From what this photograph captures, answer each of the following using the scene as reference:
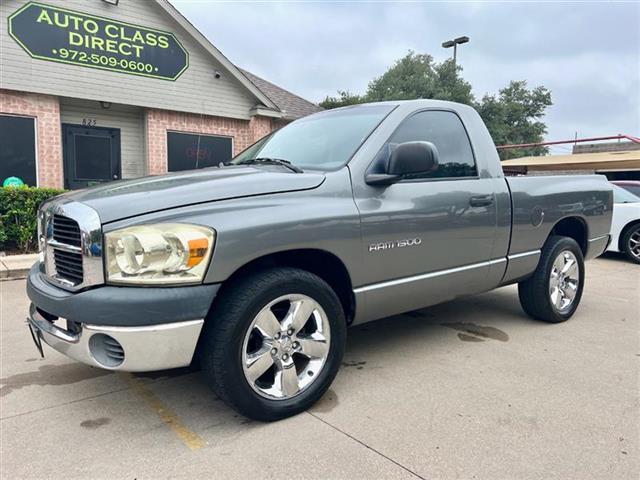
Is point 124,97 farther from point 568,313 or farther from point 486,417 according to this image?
point 486,417

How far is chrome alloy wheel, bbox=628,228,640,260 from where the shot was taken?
874cm

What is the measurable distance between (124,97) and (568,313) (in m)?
10.0

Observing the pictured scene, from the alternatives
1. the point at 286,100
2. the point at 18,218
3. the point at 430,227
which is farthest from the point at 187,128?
the point at 430,227

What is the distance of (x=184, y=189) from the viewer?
259cm

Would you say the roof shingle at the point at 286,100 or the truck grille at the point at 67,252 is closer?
the truck grille at the point at 67,252

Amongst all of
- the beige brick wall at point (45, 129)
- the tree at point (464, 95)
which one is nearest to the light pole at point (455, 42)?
the tree at point (464, 95)

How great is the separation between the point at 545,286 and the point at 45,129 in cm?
995

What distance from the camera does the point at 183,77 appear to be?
39.4 ft

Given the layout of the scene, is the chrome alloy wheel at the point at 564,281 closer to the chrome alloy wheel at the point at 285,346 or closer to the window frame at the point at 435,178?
the window frame at the point at 435,178

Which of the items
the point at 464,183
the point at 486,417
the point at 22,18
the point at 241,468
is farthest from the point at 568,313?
the point at 22,18

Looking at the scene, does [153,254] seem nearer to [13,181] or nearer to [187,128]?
[13,181]

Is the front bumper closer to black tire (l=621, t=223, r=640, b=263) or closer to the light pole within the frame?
black tire (l=621, t=223, r=640, b=263)

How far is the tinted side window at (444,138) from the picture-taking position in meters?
3.49

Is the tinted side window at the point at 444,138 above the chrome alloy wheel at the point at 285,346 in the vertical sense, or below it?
above
